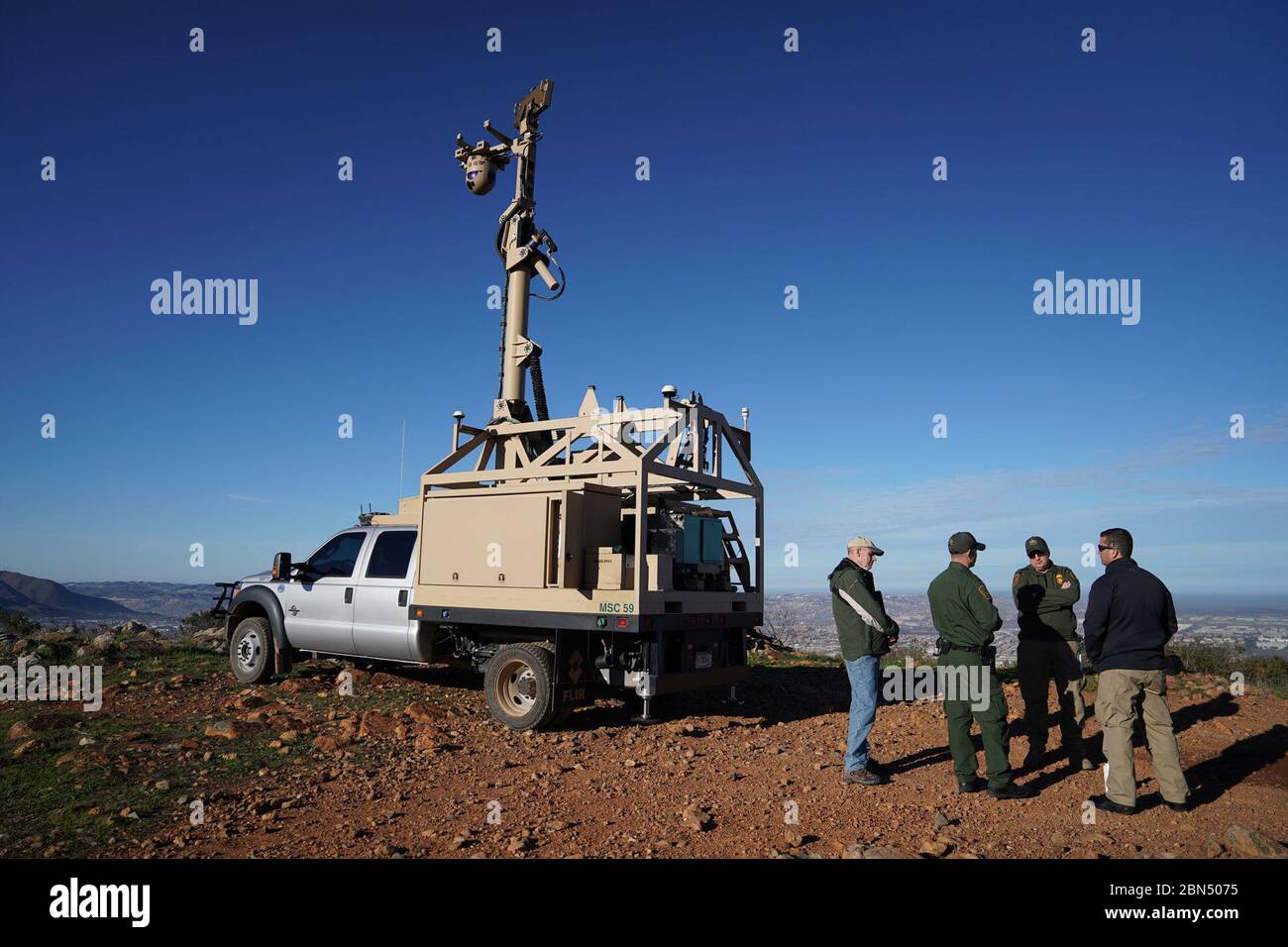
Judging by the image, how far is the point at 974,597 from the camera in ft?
18.9

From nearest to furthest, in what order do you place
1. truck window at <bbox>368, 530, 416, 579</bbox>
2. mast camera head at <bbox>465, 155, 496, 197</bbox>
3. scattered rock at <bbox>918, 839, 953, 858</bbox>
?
scattered rock at <bbox>918, 839, 953, 858</bbox>
truck window at <bbox>368, 530, 416, 579</bbox>
mast camera head at <bbox>465, 155, 496, 197</bbox>

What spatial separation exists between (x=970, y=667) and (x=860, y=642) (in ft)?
2.66

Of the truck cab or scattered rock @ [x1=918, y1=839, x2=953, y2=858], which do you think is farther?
the truck cab

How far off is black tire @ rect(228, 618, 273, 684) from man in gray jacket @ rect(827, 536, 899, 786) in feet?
23.8

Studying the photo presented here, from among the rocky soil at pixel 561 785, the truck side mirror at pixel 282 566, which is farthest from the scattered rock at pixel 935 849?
the truck side mirror at pixel 282 566

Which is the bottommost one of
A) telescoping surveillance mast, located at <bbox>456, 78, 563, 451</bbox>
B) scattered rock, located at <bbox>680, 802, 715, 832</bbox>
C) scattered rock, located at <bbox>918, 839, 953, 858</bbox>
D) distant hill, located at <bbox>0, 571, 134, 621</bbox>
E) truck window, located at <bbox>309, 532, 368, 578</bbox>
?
distant hill, located at <bbox>0, 571, 134, 621</bbox>

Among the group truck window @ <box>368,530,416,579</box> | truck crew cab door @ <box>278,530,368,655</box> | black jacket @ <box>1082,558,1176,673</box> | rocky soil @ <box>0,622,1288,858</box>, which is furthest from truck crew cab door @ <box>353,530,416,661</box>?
black jacket @ <box>1082,558,1176,673</box>

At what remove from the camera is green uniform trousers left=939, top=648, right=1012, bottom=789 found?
5.57 metres

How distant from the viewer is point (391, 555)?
933cm

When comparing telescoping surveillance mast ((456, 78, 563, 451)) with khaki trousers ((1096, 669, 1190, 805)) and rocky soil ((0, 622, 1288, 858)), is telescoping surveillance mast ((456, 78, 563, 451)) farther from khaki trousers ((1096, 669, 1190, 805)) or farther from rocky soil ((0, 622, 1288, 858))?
khaki trousers ((1096, 669, 1190, 805))

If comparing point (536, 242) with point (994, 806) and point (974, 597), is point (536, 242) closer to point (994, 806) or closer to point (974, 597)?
point (974, 597)

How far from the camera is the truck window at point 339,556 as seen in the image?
381 inches

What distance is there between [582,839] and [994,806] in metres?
2.79
